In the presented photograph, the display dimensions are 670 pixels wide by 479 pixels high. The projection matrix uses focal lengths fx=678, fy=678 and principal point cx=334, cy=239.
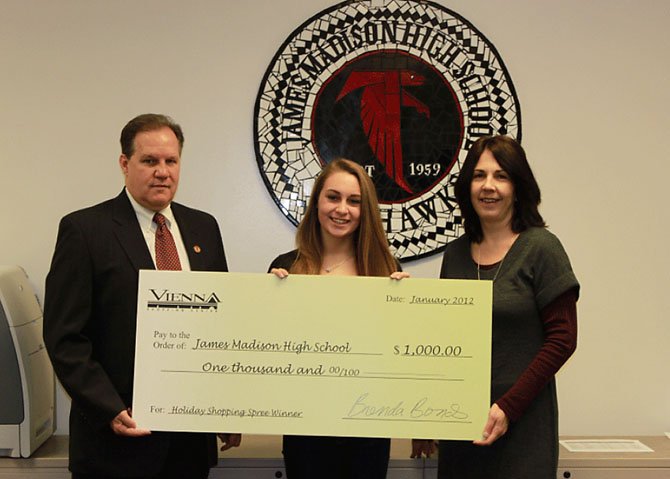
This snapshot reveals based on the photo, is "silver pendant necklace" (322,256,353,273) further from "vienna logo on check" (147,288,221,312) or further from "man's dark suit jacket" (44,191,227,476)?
"man's dark suit jacket" (44,191,227,476)

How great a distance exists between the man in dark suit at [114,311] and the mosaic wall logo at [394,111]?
80 cm

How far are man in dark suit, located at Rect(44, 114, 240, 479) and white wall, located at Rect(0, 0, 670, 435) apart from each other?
2.60ft

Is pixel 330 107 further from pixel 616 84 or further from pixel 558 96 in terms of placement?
pixel 616 84

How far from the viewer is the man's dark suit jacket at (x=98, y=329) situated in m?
1.68

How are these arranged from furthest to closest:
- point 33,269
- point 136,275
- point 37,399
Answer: point 33,269, point 37,399, point 136,275

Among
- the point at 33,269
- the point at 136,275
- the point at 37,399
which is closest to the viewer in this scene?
the point at 136,275

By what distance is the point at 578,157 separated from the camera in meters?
2.68

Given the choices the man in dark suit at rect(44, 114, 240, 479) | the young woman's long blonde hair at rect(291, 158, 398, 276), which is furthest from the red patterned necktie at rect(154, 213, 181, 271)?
the young woman's long blonde hair at rect(291, 158, 398, 276)

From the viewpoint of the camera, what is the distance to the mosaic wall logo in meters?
2.62

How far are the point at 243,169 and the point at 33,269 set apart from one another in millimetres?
888

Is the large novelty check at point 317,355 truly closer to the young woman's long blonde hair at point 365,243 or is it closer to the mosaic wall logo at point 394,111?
the young woman's long blonde hair at point 365,243

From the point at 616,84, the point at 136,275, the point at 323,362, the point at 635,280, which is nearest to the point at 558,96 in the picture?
the point at 616,84

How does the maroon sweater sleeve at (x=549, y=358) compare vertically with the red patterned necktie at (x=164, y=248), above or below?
below

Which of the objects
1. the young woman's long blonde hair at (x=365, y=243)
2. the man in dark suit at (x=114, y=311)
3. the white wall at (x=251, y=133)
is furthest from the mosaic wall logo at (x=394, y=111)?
the man in dark suit at (x=114, y=311)
